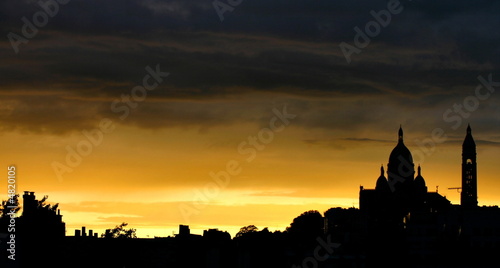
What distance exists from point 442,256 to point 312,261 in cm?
2035

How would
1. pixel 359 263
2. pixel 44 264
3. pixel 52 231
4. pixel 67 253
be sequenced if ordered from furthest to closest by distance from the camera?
pixel 359 263
pixel 67 253
pixel 52 231
pixel 44 264

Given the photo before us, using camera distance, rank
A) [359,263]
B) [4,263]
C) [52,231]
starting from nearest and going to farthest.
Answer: [4,263] → [52,231] → [359,263]

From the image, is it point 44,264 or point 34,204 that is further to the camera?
point 34,204

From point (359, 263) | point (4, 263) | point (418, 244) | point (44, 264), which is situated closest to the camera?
point (4, 263)

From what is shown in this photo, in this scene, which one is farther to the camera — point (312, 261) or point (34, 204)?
point (312, 261)

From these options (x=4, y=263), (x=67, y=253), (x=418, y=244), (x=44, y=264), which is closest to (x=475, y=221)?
(x=418, y=244)

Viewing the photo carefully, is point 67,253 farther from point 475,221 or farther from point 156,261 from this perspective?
point 475,221

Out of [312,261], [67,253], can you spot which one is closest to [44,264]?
[67,253]

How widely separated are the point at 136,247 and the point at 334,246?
→ 2292cm

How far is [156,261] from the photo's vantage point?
155m

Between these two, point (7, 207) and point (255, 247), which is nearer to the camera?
point (7, 207)

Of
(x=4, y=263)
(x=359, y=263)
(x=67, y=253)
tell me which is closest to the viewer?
(x=4, y=263)

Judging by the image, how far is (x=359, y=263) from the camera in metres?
151

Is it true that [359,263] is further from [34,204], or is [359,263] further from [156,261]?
[34,204]
